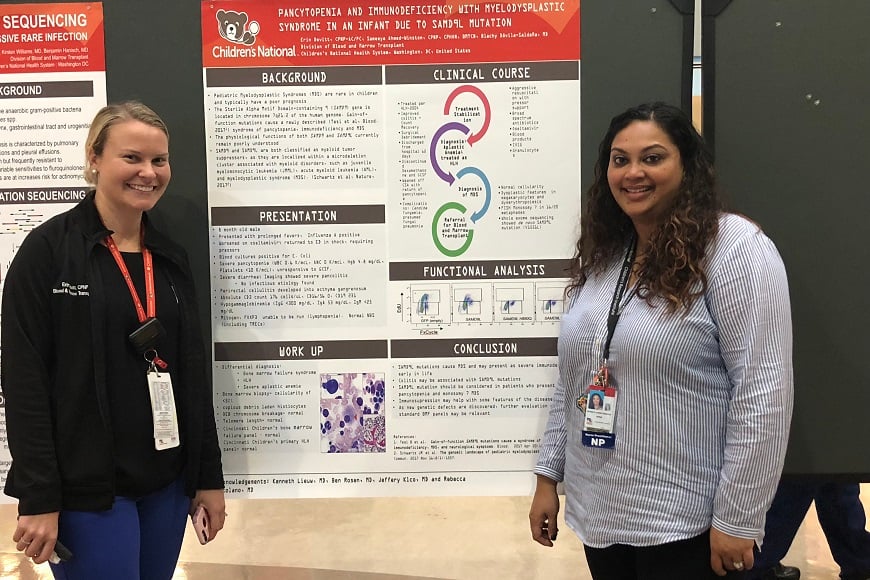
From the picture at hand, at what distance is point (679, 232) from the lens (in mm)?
1264

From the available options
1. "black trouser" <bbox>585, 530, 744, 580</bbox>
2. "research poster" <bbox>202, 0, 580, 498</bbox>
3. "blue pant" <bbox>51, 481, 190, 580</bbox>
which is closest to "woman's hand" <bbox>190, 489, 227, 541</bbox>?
"blue pant" <bbox>51, 481, 190, 580</bbox>

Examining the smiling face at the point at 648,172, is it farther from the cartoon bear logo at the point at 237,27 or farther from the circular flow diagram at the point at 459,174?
the cartoon bear logo at the point at 237,27

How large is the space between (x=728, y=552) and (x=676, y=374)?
342 mm

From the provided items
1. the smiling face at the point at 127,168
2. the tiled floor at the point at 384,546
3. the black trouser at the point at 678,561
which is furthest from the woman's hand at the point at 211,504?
the tiled floor at the point at 384,546

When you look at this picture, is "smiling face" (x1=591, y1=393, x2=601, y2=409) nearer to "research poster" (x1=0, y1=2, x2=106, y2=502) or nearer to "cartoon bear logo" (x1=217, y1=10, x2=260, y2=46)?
"cartoon bear logo" (x1=217, y1=10, x2=260, y2=46)

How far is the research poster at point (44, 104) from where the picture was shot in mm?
1820

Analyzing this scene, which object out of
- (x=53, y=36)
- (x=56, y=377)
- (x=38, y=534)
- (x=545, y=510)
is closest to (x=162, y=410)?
(x=56, y=377)

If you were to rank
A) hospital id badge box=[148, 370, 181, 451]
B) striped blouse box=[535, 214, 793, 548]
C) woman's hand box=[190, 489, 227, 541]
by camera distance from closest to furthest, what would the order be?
striped blouse box=[535, 214, 793, 548]
hospital id badge box=[148, 370, 181, 451]
woman's hand box=[190, 489, 227, 541]

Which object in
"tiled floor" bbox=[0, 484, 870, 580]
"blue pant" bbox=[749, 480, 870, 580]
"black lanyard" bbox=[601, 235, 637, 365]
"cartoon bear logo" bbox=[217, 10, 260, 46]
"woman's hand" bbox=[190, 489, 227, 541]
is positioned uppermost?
"cartoon bear logo" bbox=[217, 10, 260, 46]

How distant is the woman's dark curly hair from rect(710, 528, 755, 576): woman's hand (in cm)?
44

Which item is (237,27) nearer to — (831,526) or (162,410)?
(162,410)

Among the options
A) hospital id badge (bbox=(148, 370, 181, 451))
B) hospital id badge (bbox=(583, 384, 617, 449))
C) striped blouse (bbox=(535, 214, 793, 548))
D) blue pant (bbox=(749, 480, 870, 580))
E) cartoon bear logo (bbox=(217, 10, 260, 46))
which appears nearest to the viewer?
striped blouse (bbox=(535, 214, 793, 548))

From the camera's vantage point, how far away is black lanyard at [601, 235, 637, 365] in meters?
1.31

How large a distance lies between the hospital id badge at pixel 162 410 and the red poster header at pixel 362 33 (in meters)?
0.91
